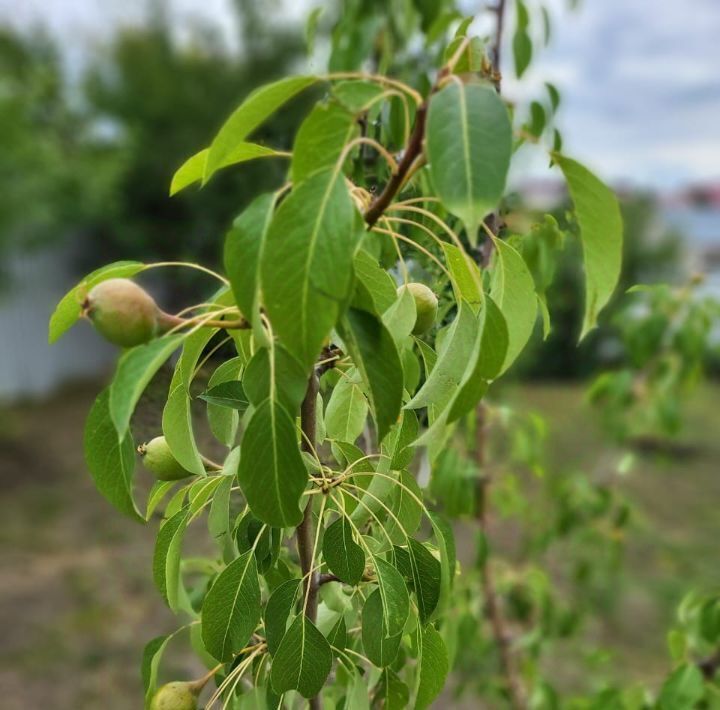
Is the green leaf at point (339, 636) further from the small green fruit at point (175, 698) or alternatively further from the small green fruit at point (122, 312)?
the small green fruit at point (122, 312)

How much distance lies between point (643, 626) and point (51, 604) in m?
2.01

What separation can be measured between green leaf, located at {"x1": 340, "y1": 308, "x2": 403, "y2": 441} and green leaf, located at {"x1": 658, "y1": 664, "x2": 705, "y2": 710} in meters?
0.60

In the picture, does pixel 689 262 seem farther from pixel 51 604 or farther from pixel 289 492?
pixel 289 492

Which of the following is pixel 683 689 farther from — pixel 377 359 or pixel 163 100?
pixel 163 100

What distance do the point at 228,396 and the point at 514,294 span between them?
0.16 meters

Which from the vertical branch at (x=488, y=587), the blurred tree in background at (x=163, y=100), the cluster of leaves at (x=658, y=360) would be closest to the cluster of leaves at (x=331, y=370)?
the vertical branch at (x=488, y=587)

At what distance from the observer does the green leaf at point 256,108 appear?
32 cm

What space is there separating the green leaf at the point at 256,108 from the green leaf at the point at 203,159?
36 millimetres

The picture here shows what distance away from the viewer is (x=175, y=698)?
1.51 ft

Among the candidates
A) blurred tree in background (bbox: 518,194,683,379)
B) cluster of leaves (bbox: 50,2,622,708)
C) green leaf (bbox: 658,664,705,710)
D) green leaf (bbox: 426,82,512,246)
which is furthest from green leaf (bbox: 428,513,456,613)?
→ blurred tree in background (bbox: 518,194,683,379)

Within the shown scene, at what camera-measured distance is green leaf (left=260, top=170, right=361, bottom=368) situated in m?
0.30

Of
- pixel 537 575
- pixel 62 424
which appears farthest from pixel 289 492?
pixel 62 424

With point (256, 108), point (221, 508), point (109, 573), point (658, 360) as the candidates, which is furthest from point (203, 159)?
point (109, 573)

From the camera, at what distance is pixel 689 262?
7.52 meters
